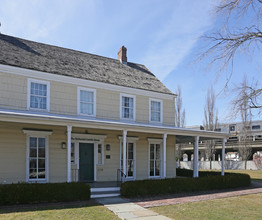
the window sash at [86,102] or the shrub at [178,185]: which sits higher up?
the window sash at [86,102]

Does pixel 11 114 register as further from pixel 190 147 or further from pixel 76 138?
pixel 190 147

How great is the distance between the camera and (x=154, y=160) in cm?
1628

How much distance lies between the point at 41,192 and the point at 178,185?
654 centimetres

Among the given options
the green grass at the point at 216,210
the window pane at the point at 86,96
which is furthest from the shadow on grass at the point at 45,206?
the window pane at the point at 86,96

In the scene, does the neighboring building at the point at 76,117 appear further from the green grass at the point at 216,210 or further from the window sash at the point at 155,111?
the green grass at the point at 216,210

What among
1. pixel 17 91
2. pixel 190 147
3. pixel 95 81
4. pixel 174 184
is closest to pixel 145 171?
pixel 174 184

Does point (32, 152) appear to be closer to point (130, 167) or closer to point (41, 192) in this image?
point (41, 192)

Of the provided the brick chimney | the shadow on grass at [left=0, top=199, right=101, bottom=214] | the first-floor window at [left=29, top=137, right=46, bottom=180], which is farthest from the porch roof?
the brick chimney

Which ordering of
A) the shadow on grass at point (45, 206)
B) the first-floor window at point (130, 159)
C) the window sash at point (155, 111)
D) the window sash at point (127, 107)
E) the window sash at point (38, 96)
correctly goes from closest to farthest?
1. the shadow on grass at point (45, 206)
2. the window sash at point (38, 96)
3. the first-floor window at point (130, 159)
4. the window sash at point (127, 107)
5. the window sash at point (155, 111)

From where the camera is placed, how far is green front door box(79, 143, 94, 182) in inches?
539

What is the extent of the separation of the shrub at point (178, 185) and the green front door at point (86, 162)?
9.97ft

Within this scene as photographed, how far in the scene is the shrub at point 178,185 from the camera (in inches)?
451

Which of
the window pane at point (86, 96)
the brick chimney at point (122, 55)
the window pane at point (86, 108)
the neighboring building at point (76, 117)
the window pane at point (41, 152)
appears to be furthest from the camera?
the brick chimney at point (122, 55)

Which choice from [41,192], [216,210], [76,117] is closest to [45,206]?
[41,192]
